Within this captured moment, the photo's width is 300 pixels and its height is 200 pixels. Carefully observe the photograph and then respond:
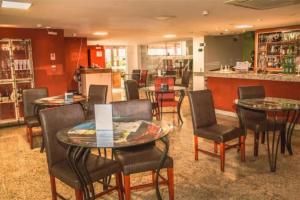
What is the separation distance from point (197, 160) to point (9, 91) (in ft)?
15.3

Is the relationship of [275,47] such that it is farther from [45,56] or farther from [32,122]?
[32,122]

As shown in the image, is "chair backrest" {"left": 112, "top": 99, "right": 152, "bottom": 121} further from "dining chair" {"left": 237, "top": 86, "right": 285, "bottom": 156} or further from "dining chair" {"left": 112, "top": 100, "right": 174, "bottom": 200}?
"dining chair" {"left": 237, "top": 86, "right": 285, "bottom": 156}

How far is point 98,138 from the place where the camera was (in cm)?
199

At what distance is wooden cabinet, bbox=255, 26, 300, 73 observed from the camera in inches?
291

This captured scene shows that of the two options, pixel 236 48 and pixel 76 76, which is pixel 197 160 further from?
pixel 236 48

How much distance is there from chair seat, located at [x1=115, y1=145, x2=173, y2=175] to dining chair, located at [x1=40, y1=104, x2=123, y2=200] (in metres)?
0.09

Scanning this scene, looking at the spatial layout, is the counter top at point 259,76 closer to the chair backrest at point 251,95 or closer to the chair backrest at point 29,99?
the chair backrest at point 251,95

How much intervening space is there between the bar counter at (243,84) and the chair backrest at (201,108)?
6.98 ft

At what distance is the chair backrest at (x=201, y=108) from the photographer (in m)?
3.29

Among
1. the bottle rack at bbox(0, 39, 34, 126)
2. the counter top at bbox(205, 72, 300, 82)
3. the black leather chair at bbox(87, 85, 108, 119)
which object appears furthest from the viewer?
the bottle rack at bbox(0, 39, 34, 126)

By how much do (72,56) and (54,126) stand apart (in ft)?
23.9

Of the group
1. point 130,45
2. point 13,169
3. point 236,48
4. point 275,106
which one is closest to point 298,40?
point 236,48


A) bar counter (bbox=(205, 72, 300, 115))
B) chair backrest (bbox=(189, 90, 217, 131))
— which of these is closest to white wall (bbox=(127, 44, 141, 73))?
bar counter (bbox=(205, 72, 300, 115))

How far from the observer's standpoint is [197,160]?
11.5 ft
